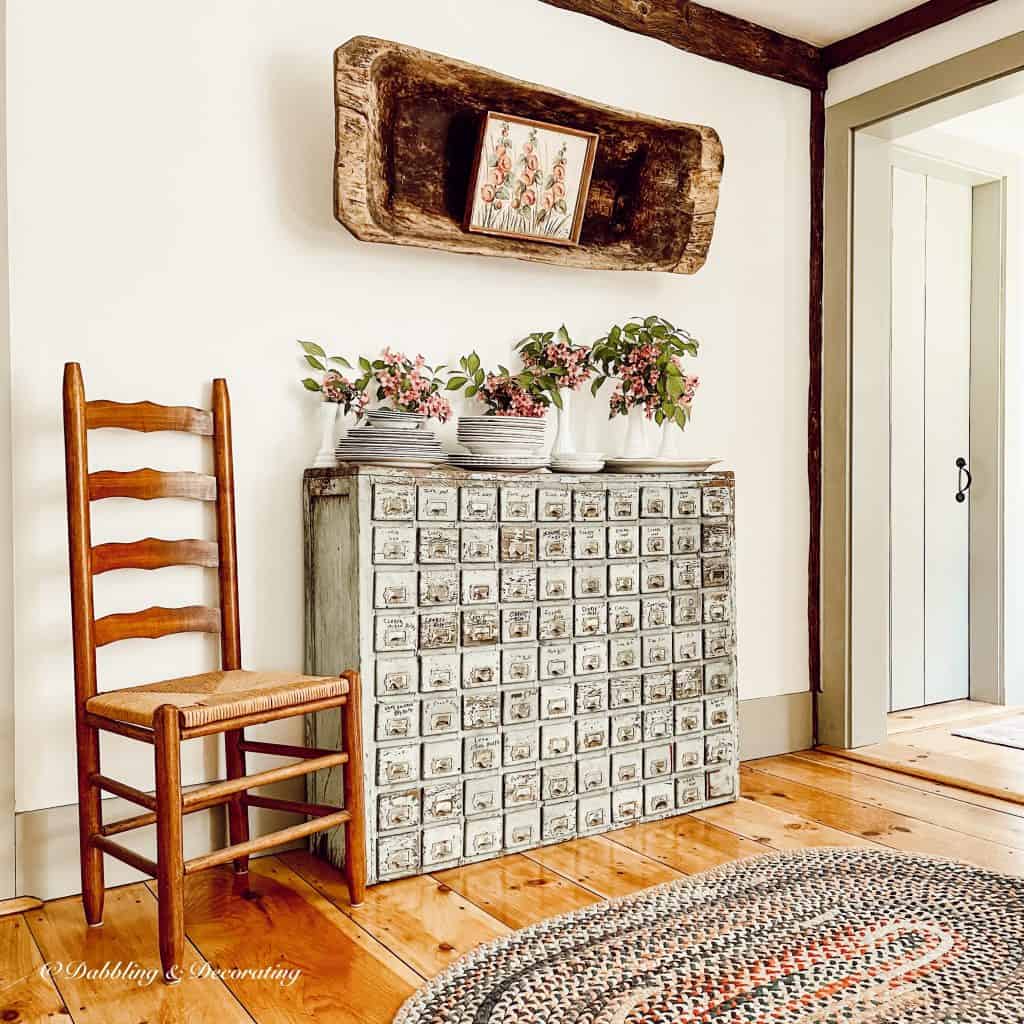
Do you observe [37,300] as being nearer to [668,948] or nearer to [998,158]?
[668,948]

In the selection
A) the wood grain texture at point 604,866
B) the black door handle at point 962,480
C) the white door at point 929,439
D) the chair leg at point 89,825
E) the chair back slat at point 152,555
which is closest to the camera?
the chair leg at point 89,825

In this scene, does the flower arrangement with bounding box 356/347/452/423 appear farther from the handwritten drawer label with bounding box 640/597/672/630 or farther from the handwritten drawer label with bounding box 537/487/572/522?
the handwritten drawer label with bounding box 640/597/672/630

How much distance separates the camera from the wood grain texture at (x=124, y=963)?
1813 millimetres

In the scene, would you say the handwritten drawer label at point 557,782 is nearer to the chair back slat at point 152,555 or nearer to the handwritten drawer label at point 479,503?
the handwritten drawer label at point 479,503

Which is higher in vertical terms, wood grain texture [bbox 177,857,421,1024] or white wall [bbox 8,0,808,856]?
white wall [bbox 8,0,808,856]

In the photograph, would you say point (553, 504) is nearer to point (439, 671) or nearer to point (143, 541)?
point (439, 671)

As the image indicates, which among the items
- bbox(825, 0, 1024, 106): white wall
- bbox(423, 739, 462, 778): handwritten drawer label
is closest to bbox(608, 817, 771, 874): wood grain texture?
bbox(423, 739, 462, 778): handwritten drawer label

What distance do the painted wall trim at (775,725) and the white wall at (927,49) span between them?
7.28 ft

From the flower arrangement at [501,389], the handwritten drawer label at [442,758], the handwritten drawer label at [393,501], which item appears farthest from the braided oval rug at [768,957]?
the flower arrangement at [501,389]

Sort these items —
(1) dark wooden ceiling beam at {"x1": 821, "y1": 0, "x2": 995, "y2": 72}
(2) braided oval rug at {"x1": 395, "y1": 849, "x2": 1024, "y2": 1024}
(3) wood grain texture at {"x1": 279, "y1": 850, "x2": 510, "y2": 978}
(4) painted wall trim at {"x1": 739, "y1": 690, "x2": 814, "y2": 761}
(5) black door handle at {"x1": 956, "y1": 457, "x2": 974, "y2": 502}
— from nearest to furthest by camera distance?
1. (2) braided oval rug at {"x1": 395, "y1": 849, "x2": 1024, "y2": 1024}
2. (3) wood grain texture at {"x1": 279, "y1": 850, "x2": 510, "y2": 978}
3. (1) dark wooden ceiling beam at {"x1": 821, "y1": 0, "x2": 995, "y2": 72}
4. (4) painted wall trim at {"x1": 739, "y1": 690, "x2": 814, "y2": 761}
5. (5) black door handle at {"x1": 956, "y1": 457, "x2": 974, "y2": 502}

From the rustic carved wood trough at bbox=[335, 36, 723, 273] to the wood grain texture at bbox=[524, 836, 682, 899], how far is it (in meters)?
1.67

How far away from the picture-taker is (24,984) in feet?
6.29

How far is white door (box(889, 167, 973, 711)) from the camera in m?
4.34

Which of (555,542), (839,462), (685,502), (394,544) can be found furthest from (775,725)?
(394,544)
